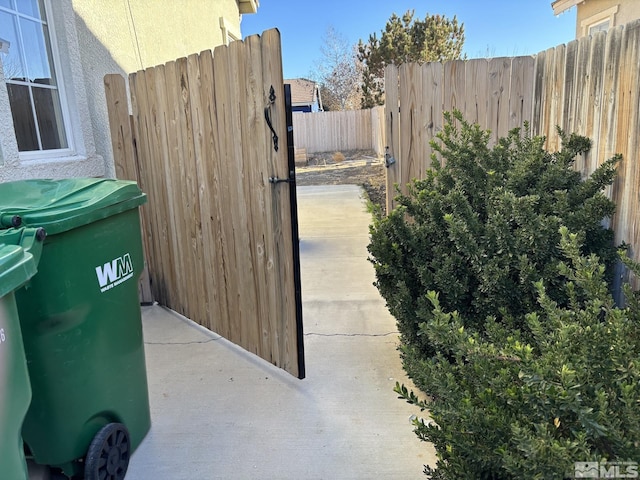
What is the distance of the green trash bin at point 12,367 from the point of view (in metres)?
1.35

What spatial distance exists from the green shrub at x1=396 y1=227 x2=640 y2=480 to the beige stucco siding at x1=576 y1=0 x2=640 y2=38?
7.41 m

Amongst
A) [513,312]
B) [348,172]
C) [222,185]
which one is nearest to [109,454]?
[222,185]

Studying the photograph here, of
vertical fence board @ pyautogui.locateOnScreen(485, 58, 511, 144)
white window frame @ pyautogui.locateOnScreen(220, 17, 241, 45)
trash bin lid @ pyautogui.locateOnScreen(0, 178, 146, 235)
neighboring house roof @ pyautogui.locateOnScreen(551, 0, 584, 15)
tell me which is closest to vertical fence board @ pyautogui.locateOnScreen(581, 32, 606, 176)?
vertical fence board @ pyautogui.locateOnScreen(485, 58, 511, 144)

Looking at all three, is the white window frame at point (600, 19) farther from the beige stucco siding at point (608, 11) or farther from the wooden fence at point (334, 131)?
the wooden fence at point (334, 131)

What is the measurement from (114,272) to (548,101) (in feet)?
10.6

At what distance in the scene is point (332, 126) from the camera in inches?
932

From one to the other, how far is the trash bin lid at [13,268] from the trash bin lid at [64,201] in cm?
37

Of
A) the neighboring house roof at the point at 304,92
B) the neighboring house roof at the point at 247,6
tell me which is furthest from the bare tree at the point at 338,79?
the neighboring house roof at the point at 247,6

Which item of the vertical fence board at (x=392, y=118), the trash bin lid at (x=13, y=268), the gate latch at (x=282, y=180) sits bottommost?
the trash bin lid at (x=13, y=268)

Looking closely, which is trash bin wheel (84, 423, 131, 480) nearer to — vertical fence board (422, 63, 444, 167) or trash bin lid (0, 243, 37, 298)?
trash bin lid (0, 243, 37, 298)

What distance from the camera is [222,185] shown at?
3182 mm

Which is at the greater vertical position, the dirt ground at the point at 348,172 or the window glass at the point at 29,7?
the window glass at the point at 29,7

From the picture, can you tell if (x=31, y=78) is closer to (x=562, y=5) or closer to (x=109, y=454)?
(x=109, y=454)

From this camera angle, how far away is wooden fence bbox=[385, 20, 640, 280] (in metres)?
2.39
